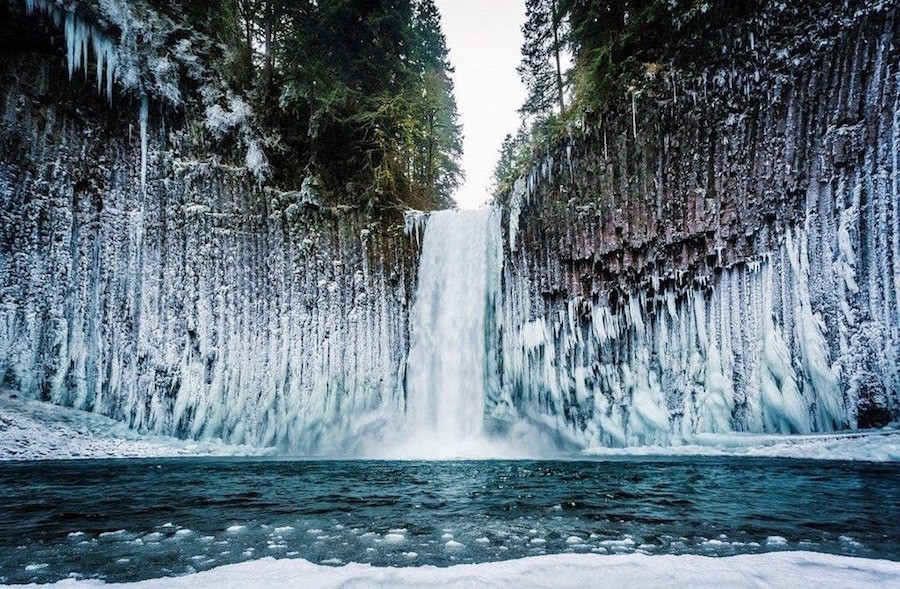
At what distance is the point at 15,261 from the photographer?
1478cm

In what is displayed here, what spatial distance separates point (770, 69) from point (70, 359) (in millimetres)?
21457

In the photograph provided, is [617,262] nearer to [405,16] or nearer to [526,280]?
[526,280]

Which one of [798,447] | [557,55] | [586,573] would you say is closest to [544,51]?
[557,55]

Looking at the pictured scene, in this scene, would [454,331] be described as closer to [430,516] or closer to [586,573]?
[430,516]

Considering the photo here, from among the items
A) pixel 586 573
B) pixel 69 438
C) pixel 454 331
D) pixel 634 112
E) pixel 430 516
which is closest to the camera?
pixel 586 573

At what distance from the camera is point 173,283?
1591 centimetres

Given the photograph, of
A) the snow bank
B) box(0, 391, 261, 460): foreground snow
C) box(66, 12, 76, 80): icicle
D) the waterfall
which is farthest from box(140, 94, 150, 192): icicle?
the snow bank

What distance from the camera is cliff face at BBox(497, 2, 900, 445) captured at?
33.8ft

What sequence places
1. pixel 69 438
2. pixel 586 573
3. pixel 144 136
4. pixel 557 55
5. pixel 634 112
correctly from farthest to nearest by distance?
pixel 557 55
pixel 144 136
pixel 634 112
pixel 69 438
pixel 586 573

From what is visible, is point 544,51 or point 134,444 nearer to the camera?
point 134,444

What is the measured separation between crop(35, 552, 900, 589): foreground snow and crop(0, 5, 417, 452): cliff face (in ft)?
43.7

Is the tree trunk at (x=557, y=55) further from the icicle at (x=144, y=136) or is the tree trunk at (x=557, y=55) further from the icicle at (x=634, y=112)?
the icicle at (x=144, y=136)

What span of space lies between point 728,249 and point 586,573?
11.7 metres

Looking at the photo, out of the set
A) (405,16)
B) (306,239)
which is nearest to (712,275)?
(306,239)
